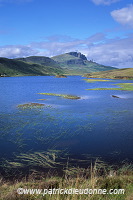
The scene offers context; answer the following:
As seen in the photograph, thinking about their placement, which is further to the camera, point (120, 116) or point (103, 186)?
point (120, 116)

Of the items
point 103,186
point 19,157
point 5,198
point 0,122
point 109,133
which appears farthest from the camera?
point 0,122

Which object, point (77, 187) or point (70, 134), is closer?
point (77, 187)

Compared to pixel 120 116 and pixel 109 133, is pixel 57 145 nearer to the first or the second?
pixel 109 133

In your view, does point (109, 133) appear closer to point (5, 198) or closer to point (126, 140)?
point (126, 140)

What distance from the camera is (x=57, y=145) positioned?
26344 mm

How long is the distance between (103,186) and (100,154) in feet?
31.9

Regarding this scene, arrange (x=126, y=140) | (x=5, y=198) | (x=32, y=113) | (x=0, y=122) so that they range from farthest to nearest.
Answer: (x=32, y=113)
(x=0, y=122)
(x=126, y=140)
(x=5, y=198)

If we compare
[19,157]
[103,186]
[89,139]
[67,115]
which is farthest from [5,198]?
[67,115]

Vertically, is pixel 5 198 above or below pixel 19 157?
above

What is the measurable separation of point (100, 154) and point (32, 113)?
26.0 metres

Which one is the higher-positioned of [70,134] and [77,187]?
[77,187]

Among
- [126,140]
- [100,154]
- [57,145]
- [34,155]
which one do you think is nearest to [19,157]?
[34,155]

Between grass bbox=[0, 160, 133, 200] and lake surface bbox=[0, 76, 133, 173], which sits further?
lake surface bbox=[0, 76, 133, 173]

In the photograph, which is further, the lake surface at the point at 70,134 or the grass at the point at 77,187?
the lake surface at the point at 70,134
